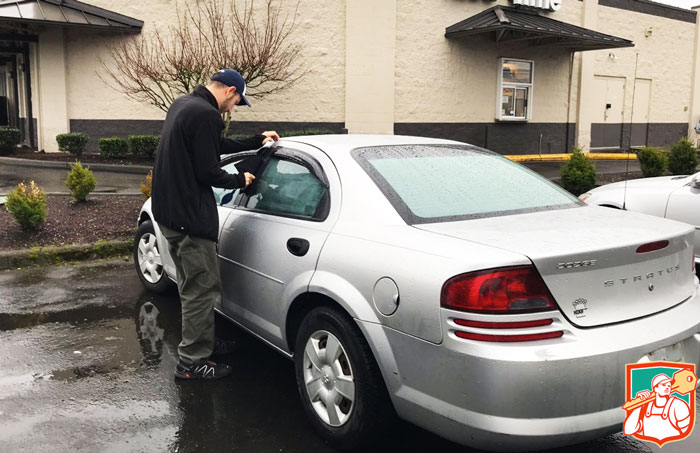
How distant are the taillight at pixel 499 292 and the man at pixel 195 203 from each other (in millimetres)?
1822

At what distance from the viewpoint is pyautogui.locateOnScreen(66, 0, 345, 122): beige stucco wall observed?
15664 mm

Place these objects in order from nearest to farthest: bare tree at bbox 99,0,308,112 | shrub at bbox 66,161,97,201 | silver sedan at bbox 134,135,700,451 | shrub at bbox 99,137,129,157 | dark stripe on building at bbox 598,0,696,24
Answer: silver sedan at bbox 134,135,700,451 → shrub at bbox 66,161,97,201 → bare tree at bbox 99,0,308,112 → shrub at bbox 99,137,129,157 → dark stripe on building at bbox 598,0,696,24

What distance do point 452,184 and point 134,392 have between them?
228cm

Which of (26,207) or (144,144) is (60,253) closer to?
(26,207)

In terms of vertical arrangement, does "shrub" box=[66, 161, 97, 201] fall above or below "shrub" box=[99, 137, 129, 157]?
below

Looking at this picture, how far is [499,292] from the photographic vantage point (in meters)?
2.60

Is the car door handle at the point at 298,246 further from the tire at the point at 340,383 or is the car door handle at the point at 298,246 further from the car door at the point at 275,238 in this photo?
the tire at the point at 340,383

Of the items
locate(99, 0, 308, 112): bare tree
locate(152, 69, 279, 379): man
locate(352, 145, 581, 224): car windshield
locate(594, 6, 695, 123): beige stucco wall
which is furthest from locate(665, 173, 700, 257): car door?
locate(594, 6, 695, 123): beige stucco wall

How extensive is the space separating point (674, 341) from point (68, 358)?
148 inches

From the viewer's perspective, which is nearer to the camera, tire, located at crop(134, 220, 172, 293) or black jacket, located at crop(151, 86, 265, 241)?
black jacket, located at crop(151, 86, 265, 241)

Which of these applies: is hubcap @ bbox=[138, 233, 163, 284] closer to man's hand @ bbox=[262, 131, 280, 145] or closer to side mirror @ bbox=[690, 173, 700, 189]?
man's hand @ bbox=[262, 131, 280, 145]

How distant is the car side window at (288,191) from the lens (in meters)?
3.68

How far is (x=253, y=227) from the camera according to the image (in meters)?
4.01

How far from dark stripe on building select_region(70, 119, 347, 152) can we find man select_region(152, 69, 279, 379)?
37.5 feet
